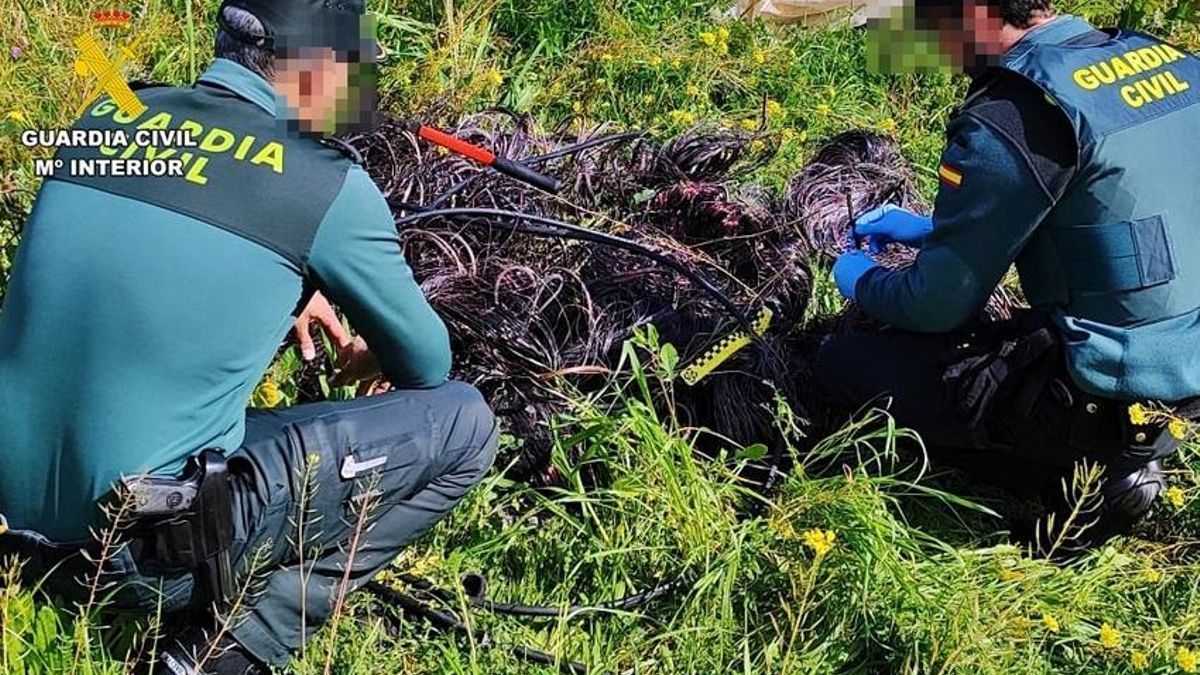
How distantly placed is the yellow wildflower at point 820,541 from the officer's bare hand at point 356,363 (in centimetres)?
95

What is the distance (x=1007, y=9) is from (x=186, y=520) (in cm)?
185

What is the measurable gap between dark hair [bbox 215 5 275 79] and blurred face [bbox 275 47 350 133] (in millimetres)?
20

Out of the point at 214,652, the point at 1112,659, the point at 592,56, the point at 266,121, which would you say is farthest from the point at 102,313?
the point at 592,56

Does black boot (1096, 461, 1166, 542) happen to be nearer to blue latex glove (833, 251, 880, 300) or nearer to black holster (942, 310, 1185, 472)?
black holster (942, 310, 1185, 472)

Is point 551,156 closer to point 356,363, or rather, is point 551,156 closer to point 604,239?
point 604,239

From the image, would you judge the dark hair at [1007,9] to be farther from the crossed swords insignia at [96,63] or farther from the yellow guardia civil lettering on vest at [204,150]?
the crossed swords insignia at [96,63]

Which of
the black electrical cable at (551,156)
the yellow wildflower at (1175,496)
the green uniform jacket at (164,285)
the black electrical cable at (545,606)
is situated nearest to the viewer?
the green uniform jacket at (164,285)

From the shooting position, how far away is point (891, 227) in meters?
3.12

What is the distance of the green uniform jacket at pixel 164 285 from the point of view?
2.00 m

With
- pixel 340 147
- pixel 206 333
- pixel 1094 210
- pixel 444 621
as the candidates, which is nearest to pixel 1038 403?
pixel 1094 210

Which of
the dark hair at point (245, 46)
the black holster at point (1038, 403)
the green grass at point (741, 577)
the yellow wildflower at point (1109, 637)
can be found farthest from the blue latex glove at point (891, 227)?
the dark hair at point (245, 46)

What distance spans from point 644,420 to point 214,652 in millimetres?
1017

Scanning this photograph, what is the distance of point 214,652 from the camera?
228 centimetres

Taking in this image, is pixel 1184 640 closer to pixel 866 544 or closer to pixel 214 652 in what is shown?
pixel 866 544
